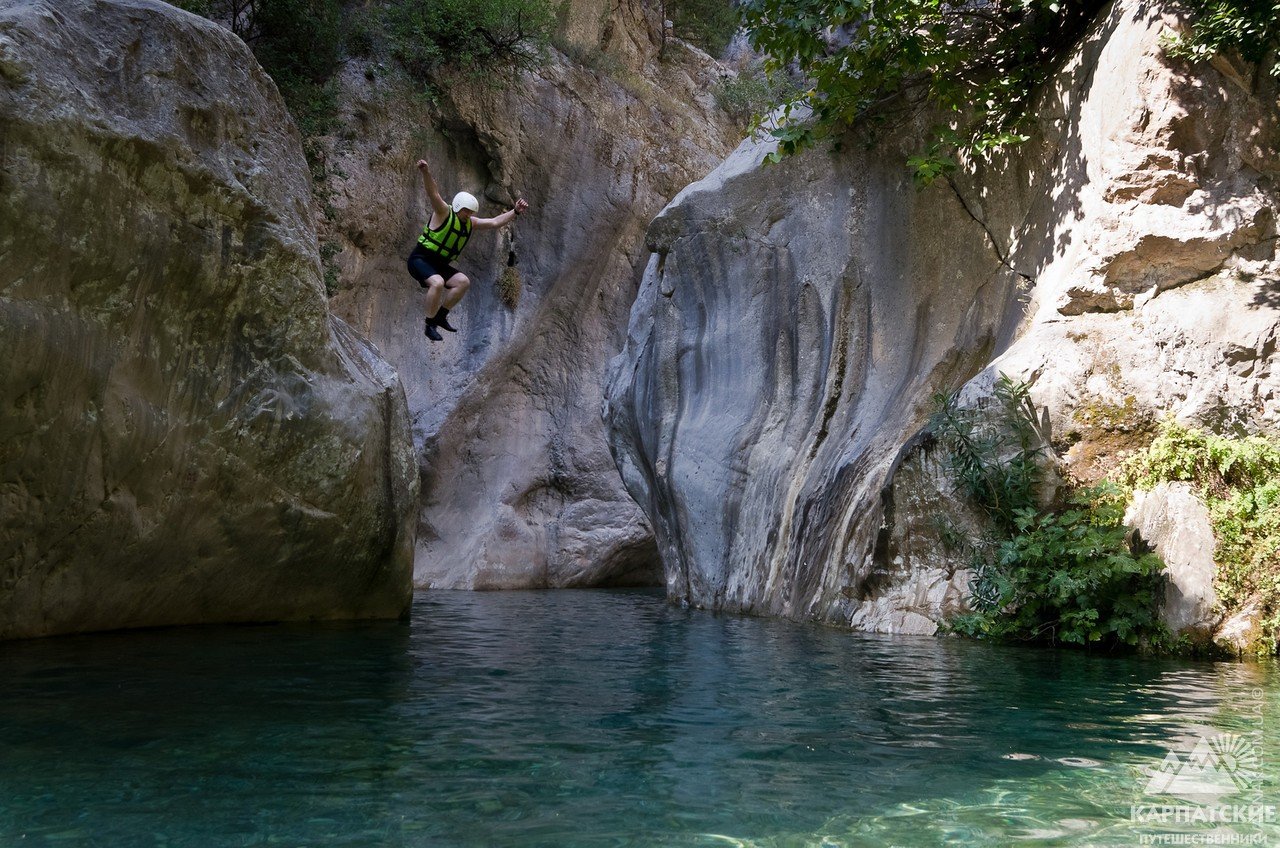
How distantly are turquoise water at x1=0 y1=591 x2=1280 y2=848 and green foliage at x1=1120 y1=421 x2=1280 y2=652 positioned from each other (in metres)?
0.87

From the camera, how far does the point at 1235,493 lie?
7.65 m

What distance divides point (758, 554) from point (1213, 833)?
9078mm

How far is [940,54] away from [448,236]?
5.47 metres

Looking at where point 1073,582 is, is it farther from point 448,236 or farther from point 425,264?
point 425,264

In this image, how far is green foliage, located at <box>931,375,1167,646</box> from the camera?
303 inches

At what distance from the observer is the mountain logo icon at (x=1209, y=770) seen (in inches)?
130

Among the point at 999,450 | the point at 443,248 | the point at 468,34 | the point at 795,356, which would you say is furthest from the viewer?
the point at 468,34

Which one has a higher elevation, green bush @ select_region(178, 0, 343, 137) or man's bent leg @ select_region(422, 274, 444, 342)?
green bush @ select_region(178, 0, 343, 137)

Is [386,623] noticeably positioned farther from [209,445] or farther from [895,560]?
[895,560]

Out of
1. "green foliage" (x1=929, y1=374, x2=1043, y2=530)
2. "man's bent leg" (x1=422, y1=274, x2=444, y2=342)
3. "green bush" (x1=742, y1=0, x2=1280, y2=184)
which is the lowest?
"green foliage" (x1=929, y1=374, x2=1043, y2=530)

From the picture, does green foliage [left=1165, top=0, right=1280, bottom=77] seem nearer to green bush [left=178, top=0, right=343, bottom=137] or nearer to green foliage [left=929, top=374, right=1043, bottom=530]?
green foliage [left=929, top=374, right=1043, bottom=530]

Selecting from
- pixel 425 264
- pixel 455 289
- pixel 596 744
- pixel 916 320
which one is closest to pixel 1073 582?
pixel 916 320

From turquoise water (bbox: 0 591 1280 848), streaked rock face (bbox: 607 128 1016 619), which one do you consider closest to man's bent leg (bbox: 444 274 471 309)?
streaked rock face (bbox: 607 128 1016 619)

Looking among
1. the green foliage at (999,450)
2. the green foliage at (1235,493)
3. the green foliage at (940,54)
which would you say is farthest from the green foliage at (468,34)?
the green foliage at (1235,493)
